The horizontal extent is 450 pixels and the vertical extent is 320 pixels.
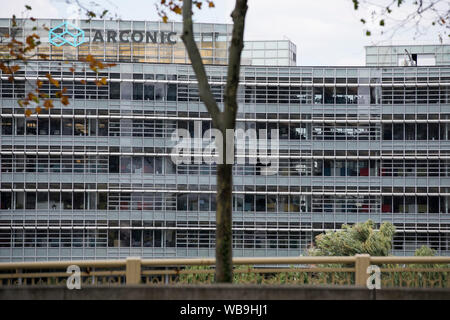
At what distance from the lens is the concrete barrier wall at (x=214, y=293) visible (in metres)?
11.2

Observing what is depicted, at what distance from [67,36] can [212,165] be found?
1609 cm

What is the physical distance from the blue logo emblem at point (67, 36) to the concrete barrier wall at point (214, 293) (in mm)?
47437

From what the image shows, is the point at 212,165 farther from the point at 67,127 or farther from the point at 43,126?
the point at 43,126

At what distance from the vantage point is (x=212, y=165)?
57969mm

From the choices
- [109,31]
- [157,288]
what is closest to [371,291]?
[157,288]

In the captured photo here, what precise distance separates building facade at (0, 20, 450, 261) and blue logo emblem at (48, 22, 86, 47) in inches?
88.0

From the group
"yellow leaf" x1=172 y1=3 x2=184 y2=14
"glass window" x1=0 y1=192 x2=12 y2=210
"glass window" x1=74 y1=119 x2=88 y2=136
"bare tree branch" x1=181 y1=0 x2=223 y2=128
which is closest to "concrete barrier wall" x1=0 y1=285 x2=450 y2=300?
"bare tree branch" x1=181 y1=0 x2=223 y2=128

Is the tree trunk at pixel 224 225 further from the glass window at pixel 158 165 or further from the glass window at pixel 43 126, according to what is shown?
the glass window at pixel 43 126

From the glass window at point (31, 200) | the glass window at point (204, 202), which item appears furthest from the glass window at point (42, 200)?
the glass window at point (204, 202)

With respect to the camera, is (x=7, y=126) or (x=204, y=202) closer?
(x=7, y=126)

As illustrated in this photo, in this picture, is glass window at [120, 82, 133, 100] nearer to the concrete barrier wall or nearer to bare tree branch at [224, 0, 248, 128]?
bare tree branch at [224, 0, 248, 128]

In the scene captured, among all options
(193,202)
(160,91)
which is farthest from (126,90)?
(193,202)
